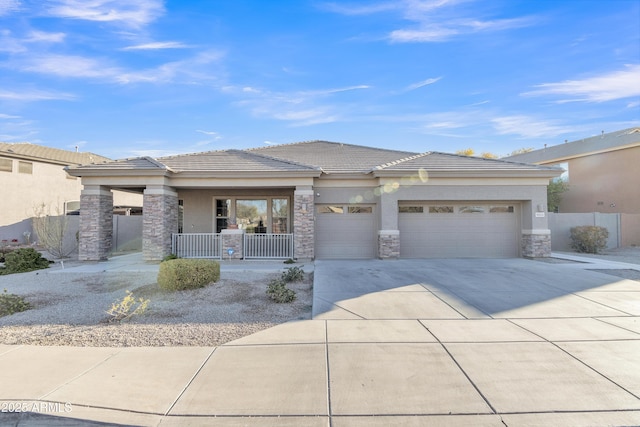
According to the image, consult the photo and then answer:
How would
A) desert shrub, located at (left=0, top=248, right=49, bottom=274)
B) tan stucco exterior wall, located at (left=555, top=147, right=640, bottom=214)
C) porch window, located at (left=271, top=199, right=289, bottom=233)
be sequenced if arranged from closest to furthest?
desert shrub, located at (left=0, top=248, right=49, bottom=274) < porch window, located at (left=271, top=199, right=289, bottom=233) < tan stucco exterior wall, located at (left=555, top=147, right=640, bottom=214)

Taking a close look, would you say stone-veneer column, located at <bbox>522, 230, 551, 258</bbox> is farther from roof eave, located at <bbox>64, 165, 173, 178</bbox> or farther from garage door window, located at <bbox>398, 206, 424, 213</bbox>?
roof eave, located at <bbox>64, 165, 173, 178</bbox>

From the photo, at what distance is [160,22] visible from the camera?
10.7 metres

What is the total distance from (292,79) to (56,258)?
12.7m

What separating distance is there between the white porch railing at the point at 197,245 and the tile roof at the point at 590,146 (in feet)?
82.6

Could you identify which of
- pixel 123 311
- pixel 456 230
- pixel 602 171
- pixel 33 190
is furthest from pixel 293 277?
pixel 602 171

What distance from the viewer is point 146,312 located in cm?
667

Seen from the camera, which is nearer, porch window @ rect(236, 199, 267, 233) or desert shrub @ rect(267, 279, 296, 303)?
desert shrub @ rect(267, 279, 296, 303)

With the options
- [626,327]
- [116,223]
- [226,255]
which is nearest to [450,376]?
[626,327]

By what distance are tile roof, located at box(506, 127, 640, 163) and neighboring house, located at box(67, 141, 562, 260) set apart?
1268 centimetres

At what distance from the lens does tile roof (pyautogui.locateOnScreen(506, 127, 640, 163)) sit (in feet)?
70.4

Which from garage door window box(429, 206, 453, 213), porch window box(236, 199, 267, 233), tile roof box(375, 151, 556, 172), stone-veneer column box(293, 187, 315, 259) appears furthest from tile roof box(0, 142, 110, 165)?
garage door window box(429, 206, 453, 213)

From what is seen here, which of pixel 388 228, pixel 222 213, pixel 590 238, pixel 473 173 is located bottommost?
pixel 590 238

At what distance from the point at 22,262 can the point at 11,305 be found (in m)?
6.30

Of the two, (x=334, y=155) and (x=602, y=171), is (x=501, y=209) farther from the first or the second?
(x=602, y=171)
